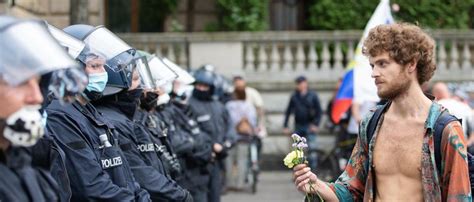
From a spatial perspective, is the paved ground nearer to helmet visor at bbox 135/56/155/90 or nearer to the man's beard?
helmet visor at bbox 135/56/155/90

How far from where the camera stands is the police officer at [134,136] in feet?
21.2

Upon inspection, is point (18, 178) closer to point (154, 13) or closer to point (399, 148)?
point (399, 148)

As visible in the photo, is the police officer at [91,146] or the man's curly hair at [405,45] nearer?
the man's curly hair at [405,45]

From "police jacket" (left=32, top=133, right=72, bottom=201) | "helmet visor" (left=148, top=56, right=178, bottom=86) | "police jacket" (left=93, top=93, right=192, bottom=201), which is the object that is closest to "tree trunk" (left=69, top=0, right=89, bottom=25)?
"helmet visor" (left=148, top=56, right=178, bottom=86)

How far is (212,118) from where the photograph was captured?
1254 centimetres

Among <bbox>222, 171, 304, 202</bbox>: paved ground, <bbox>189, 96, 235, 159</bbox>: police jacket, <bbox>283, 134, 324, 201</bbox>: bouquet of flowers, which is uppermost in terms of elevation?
<bbox>283, 134, 324, 201</bbox>: bouquet of flowers

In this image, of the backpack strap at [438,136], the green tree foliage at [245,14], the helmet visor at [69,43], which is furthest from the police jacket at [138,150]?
the green tree foliage at [245,14]

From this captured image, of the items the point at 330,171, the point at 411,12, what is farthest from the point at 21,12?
the point at 411,12

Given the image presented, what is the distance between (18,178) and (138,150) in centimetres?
297

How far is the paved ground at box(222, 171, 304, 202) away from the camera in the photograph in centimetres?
1516

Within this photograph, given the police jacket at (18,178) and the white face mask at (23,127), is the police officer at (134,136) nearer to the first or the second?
the police jacket at (18,178)

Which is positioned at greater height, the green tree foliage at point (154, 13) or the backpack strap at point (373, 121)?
the backpack strap at point (373, 121)

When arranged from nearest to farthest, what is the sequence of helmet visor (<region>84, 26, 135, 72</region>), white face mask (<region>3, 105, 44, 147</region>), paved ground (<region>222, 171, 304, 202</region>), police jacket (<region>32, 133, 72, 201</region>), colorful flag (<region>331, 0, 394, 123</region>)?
white face mask (<region>3, 105, 44, 147</region>), police jacket (<region>32, 133, 72, 201</region>), helmet visor (<region>84, 26, 135, 72</region>), colorful flag (<region>331, 0, 394, 123</region>), paved ground (<region>222, 171, 304, 202</region>)

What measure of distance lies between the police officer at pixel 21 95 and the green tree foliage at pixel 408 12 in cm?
1702
